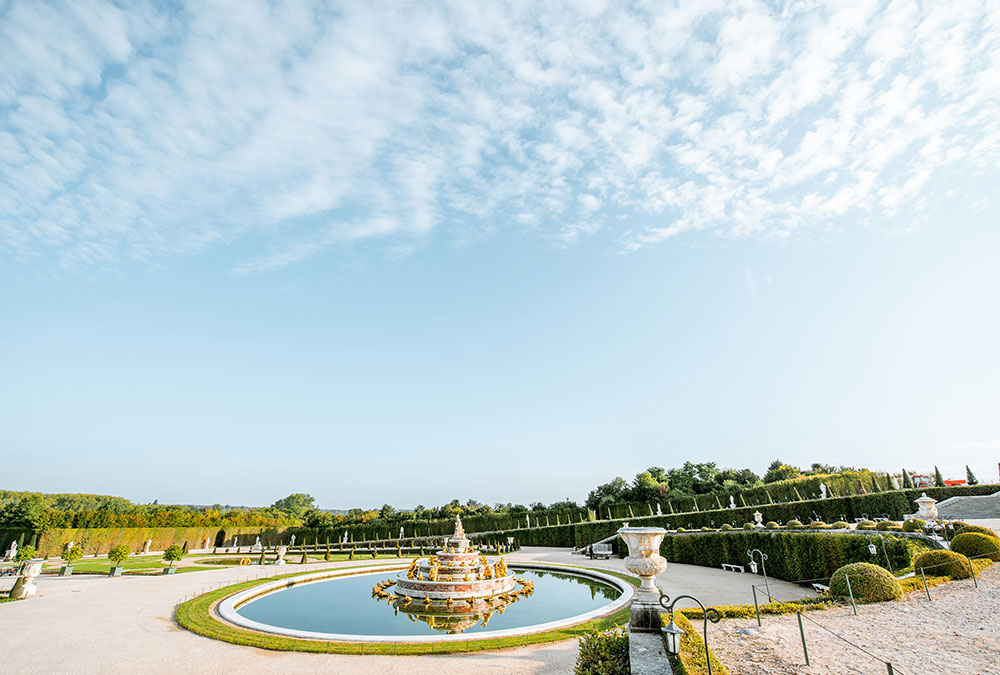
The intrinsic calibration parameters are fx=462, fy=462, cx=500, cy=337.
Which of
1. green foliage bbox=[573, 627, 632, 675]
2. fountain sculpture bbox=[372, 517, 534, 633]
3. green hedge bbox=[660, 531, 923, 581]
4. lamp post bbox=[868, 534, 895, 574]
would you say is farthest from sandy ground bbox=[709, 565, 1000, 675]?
fountain sculpture bbox=[372, 517, 534, 633]

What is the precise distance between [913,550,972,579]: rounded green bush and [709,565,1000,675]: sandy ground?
206cm

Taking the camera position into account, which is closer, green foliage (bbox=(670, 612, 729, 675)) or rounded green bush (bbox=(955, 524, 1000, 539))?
green foliage (bbox=(670, 612, 729, 675))

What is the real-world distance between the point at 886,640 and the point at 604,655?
6537 mm

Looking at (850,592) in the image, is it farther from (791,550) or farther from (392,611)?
(392,611)

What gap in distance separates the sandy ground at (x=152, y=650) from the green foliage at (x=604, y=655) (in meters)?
2.16

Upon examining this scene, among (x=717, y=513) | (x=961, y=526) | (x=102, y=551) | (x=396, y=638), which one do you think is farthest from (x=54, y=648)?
(x=102, y=551)

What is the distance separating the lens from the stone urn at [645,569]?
979 centimetres

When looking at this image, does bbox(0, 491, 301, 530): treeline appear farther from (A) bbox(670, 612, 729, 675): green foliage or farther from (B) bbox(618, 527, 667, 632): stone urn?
(A) bbox(670, 612, 729, 675): green foliage

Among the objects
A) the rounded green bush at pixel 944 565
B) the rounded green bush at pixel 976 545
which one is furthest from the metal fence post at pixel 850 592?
the rounded green bush at pixel 976 545

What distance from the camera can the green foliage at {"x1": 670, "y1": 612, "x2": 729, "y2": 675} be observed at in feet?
26.1

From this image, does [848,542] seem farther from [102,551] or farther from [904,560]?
[102,551]

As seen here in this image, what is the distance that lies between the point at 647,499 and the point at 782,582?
135 ft

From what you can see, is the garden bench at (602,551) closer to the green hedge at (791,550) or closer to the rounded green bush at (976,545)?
the green hedge at (791,550)

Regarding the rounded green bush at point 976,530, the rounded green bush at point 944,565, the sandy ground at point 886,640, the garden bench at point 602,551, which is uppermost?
the rounded green bush at point 976,530
